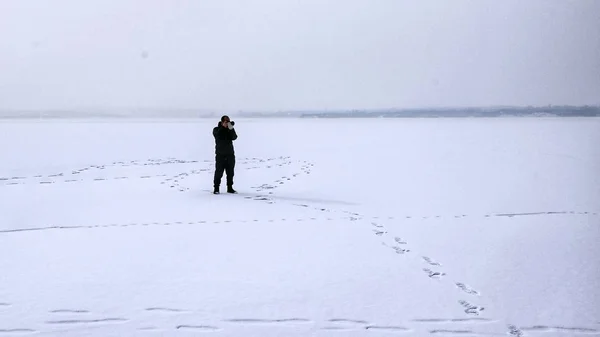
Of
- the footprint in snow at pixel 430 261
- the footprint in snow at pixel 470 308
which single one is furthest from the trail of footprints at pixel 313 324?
the footprint in snow at pixel 430 261

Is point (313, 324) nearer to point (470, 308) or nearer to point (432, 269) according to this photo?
point (470, 308)

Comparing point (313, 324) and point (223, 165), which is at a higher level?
point (223, 165)

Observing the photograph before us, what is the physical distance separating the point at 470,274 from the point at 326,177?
7924 millimetres

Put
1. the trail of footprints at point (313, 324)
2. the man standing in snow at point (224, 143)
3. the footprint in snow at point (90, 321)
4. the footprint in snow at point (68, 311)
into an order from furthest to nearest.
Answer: the man standing in snow at point (224, 143), the footprint in snow at point (68, 311), the footprint in snow at point (90, 321), the trail of footprints at point (313, 324)

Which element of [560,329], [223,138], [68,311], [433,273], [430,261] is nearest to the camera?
[560,329]

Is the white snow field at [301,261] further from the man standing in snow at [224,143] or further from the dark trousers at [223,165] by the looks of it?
the man standing in snow at [224,143]

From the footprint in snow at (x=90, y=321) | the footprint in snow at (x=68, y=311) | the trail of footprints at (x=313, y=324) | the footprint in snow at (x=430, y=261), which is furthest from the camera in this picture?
the footprint in snow at (x=430, y=261)

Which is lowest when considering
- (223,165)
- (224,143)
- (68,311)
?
(68,311)

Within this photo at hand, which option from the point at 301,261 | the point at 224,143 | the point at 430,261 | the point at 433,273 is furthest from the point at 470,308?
the point at 224,143

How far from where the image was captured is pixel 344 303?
364 centimetres

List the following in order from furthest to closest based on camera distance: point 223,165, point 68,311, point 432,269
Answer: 1. point 223,165
2. point 432,269
3. point 68,311

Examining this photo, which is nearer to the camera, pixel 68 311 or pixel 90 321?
pixel 90 321

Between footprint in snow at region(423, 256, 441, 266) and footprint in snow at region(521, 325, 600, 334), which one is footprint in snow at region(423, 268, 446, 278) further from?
footprint in snow at region(521, 325, 600, 334)

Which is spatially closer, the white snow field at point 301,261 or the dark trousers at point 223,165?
the white snow field at point 301,261
